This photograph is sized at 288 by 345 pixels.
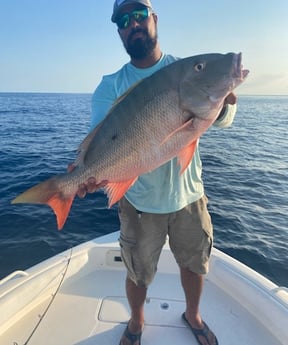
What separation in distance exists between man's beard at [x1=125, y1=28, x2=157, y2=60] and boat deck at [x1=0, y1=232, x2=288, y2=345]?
8.32ft

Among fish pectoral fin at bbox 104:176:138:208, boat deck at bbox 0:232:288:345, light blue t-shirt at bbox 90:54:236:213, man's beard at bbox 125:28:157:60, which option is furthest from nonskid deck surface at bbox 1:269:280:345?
man's beard at bbox 125:28:157:60

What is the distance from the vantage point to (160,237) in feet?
9.96

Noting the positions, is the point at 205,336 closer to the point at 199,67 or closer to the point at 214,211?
the point at 199,67

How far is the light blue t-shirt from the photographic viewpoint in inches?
113

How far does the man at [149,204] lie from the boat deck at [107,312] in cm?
25

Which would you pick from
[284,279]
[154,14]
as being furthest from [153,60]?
[284,279]

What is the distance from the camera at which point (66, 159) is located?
14.5 m

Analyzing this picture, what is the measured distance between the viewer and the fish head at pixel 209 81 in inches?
86.6

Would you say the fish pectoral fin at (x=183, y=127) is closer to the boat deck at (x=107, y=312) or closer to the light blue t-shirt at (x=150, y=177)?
the light blue t-shirt at (x=150, y=177)

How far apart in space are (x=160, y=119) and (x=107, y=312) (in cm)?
235

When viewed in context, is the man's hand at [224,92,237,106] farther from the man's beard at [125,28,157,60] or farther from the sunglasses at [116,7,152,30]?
the sunglasses at [116,7,152,30]

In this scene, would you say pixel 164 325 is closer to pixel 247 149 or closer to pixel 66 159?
pixel 66 159

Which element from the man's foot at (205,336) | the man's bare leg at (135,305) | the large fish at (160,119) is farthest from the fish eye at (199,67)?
the man's foot at (205,336)

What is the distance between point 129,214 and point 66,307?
5.03 feet
